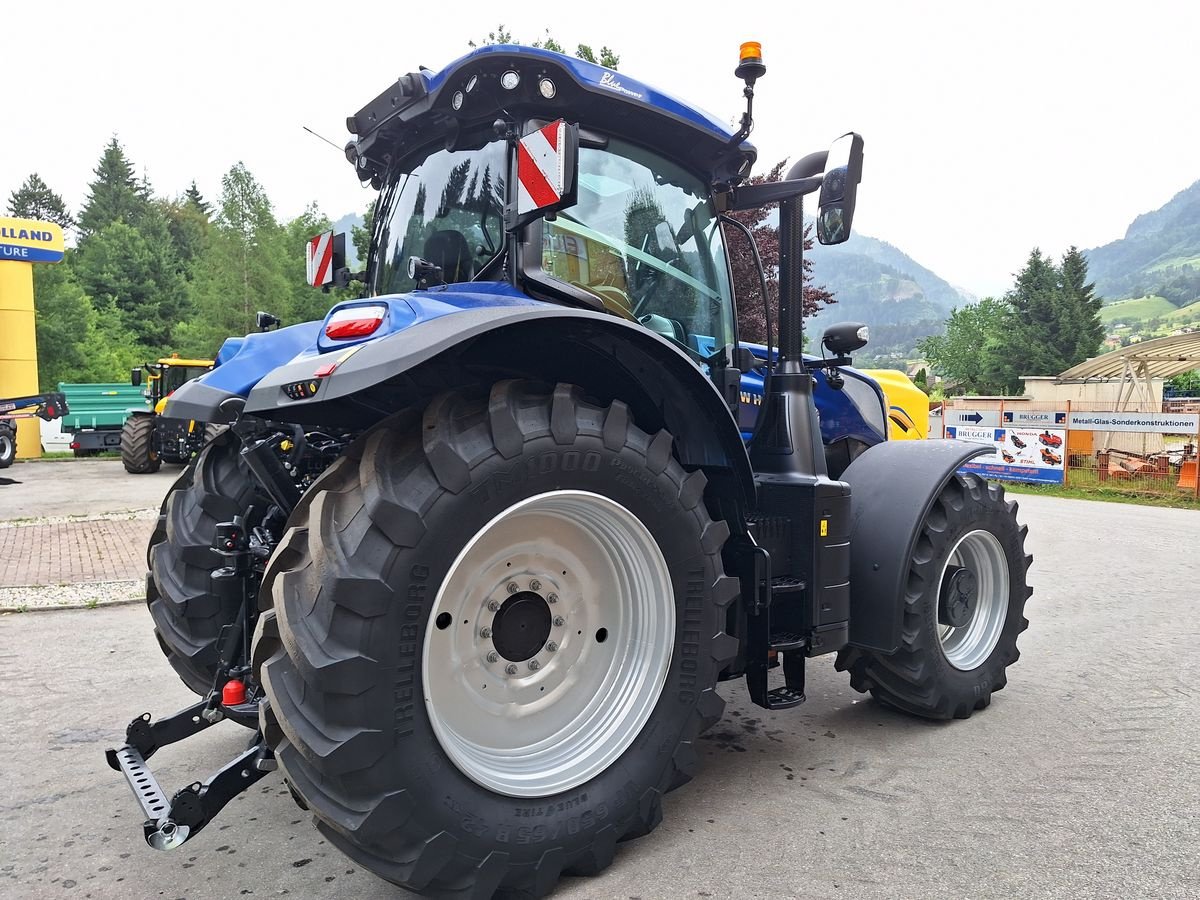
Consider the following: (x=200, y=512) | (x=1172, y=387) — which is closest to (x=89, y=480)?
(x=200, y=512)

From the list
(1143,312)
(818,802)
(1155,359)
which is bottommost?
(818,802)

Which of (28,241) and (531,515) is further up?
(28,241)

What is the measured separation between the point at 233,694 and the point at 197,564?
907mm

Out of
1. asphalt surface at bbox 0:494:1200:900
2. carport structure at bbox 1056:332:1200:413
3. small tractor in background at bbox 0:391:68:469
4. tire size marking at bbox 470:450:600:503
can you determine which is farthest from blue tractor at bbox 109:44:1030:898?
carport structure at bbox 1056:332:1200:413

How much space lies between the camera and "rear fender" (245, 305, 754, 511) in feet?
7.38

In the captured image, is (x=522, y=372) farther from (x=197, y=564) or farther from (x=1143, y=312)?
(x=1143, y=312)

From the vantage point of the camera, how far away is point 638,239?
327cm

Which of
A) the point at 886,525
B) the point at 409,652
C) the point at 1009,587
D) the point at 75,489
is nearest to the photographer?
the point at 409,652

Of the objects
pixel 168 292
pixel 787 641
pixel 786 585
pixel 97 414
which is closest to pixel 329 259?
pixel 786 585

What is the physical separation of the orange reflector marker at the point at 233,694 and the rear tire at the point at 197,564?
68 centimetres

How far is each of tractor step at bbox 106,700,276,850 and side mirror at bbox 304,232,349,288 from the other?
208 centimetres

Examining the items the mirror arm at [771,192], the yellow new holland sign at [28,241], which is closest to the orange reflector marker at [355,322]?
the mirror arm at [771,192]

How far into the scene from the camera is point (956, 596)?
158 inches

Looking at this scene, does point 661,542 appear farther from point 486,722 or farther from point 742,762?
point 742,762
